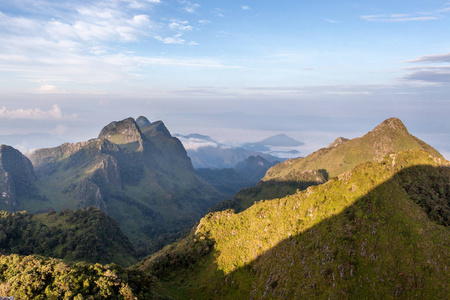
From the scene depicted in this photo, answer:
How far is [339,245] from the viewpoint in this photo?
222 ft

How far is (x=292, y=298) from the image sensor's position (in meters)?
66.5

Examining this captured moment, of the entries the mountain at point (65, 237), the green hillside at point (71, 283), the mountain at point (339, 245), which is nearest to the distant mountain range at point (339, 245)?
the mountain at point (339, 245)

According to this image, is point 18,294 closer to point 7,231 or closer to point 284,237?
point 284,237

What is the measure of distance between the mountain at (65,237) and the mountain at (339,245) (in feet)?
253

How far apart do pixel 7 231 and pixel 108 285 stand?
136250 millimetres

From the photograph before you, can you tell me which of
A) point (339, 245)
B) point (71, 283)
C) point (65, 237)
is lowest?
point (65, 237)

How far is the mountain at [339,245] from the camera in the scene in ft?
199

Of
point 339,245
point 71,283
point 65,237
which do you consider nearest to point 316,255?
point 339,245

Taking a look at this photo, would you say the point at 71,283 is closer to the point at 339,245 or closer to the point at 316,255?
the point at 316,255

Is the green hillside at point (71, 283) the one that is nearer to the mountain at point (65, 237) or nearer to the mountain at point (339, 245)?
the mountain at point (339, 245)

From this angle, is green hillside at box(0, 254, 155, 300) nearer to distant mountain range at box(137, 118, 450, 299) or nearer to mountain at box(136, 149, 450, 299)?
distant mountain range at box(137, 118, 450, 299)

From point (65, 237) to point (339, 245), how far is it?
539 ft

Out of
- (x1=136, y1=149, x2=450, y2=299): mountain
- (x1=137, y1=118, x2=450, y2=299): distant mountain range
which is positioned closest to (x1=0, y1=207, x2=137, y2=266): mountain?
(x1=136, y1=149, x2=450, y2=299): mountain

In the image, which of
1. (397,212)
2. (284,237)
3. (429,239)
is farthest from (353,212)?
(284,237)
